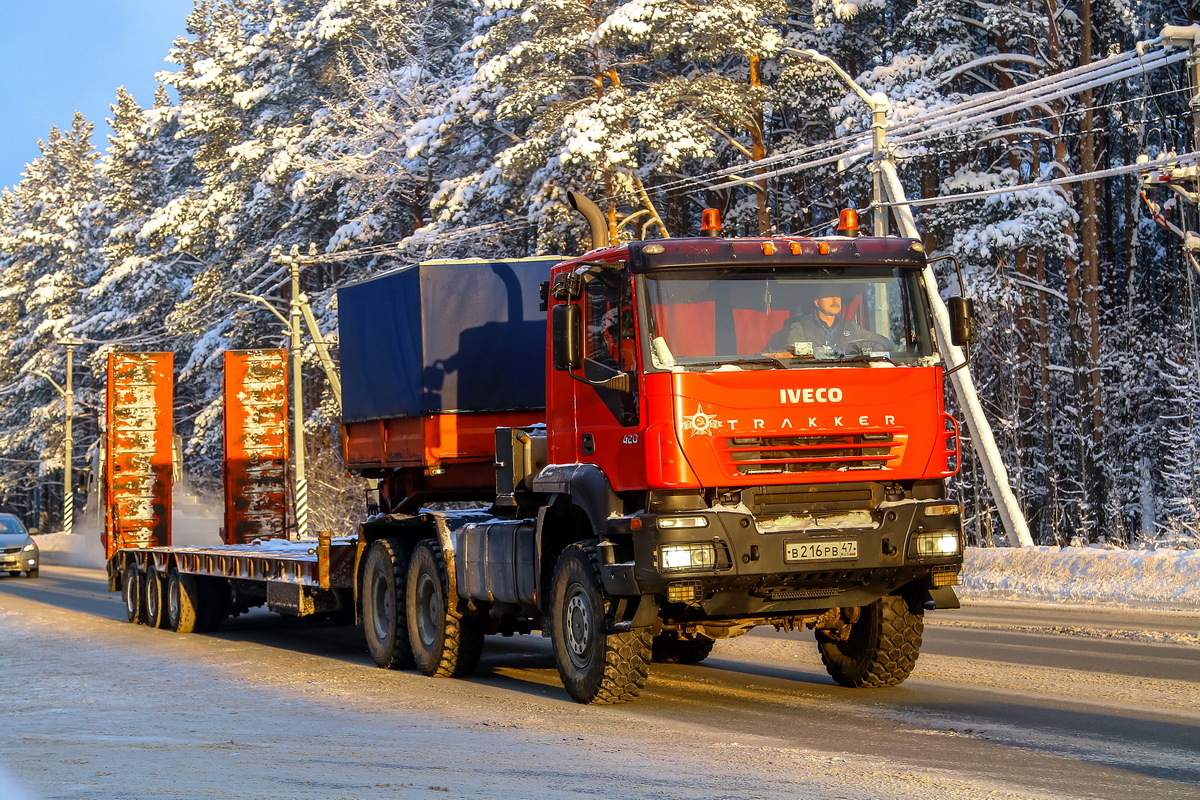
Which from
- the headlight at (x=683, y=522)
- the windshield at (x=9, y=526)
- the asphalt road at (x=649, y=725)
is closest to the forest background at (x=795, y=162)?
the windshield at (x=9, y=526)

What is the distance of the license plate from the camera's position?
399 inches

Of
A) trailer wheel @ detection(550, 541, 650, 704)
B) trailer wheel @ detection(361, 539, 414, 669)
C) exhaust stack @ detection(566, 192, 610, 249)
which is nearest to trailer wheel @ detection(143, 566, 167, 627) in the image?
trailer wheel @ detection(361, 539, 414, 669)

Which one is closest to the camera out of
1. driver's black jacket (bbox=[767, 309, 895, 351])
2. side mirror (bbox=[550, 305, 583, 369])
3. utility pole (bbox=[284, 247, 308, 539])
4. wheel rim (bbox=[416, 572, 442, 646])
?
driver's black jacket (bbox=[767, 309, 895, 351])

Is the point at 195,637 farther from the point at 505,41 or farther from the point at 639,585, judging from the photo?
the point at 505,41

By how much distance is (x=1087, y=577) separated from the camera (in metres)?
20.3

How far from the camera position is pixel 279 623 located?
811 inches

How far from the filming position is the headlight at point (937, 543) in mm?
10469

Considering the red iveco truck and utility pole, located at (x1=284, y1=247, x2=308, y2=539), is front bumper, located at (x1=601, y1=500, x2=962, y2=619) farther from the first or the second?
utility pole, located at (x1=284, y1=247, x2=308, y2=539)

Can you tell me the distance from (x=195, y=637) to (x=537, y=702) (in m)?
8.25

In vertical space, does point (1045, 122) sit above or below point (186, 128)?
below

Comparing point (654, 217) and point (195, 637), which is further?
point (654, 217)

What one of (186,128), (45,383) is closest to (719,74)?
(186,128)

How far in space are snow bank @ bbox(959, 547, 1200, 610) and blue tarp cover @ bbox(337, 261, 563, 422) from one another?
8739 millimetres

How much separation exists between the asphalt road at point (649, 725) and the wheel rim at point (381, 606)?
0.46 m
